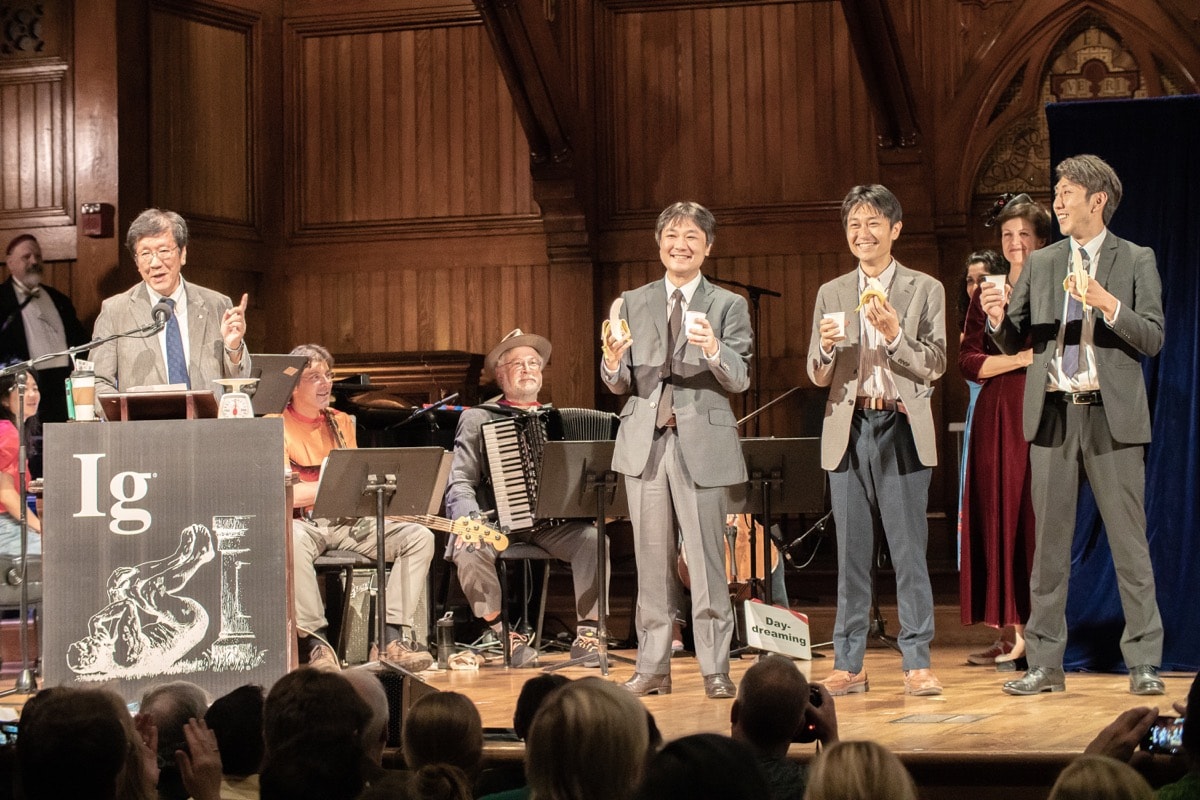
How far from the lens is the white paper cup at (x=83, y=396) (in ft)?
16.5

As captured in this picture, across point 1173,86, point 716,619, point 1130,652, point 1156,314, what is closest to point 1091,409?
point 1156,314

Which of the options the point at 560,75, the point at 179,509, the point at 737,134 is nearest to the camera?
the point at 179,509

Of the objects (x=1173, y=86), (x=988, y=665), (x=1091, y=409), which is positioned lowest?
(x=988, y=665)

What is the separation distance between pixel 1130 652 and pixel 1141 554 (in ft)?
1.03

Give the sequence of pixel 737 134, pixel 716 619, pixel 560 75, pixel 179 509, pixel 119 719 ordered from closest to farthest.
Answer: pixel 119 719 < pixel 179 509 < pixel 716 619 < pixel 560 75 < pixel 737 134

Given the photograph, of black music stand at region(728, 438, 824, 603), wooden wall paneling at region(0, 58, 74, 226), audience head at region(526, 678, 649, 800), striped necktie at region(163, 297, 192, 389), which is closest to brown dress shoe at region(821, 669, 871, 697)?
black music stand at region(728, 438, 824, 603)

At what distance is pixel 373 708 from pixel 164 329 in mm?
2639

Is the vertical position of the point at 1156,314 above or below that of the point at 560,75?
below

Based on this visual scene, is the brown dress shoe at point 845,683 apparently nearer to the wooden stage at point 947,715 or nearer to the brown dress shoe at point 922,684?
the wooden stage at point 947,715

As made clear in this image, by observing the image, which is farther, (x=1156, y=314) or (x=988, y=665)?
(x=988, y=665)

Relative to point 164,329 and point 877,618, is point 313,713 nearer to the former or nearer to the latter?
point 164,329

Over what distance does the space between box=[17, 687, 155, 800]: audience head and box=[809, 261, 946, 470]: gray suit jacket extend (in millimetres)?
3115

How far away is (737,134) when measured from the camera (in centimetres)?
906

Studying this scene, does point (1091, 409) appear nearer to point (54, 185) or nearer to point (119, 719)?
point (119, 719)
